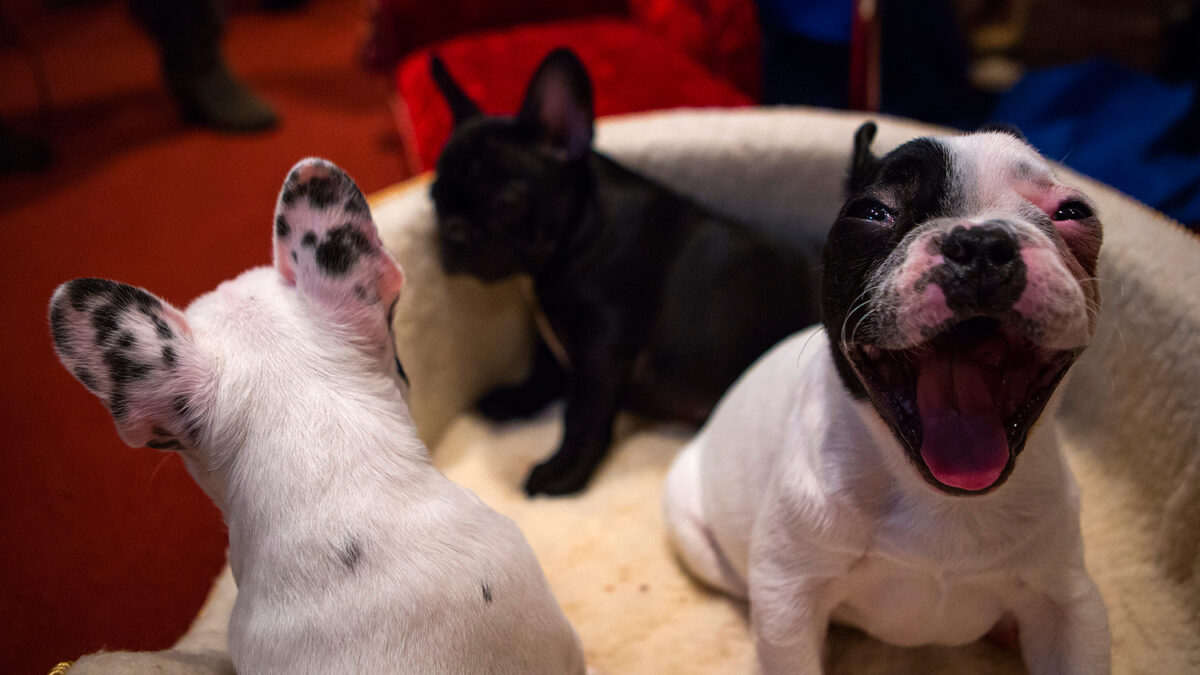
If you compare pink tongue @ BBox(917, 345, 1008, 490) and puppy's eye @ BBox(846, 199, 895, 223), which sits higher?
puppy's eye @ BBox(846, 199, 895, 223)

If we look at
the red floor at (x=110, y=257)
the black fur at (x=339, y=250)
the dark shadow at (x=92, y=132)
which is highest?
the black fur at (x=339, y=250)

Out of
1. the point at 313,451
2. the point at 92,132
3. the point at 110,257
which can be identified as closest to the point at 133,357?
the point at 313,451

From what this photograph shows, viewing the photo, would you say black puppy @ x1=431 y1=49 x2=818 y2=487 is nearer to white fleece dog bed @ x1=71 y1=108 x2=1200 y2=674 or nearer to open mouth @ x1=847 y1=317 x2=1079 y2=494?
white fleece dog bed @ x1=71 y1=108 x2=1200 y2=674

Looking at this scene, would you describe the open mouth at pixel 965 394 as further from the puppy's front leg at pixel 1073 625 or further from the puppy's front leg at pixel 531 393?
the puppy's front leg at pixel 531 393

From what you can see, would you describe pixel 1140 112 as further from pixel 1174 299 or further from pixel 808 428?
pixel 808 428

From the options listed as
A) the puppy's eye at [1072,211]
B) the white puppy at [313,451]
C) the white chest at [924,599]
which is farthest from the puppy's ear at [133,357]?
the puppy's eye at [1072,211]

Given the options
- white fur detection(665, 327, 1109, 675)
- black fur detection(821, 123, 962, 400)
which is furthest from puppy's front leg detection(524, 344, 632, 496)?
black fur detection(821, 123, 962, 400)

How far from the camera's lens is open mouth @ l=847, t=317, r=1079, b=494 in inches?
35.1

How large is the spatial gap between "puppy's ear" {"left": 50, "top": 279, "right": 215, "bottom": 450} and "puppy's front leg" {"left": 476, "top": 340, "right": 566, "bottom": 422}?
1.03 m

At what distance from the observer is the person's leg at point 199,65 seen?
91.0 inches

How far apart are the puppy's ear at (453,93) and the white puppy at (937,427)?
892mm

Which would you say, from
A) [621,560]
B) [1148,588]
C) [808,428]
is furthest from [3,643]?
[1148,588]

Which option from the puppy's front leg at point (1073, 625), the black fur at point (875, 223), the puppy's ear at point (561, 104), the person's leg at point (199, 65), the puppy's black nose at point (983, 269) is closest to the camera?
the puppy's black nose at point (983, 269)

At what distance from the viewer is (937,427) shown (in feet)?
3.05
